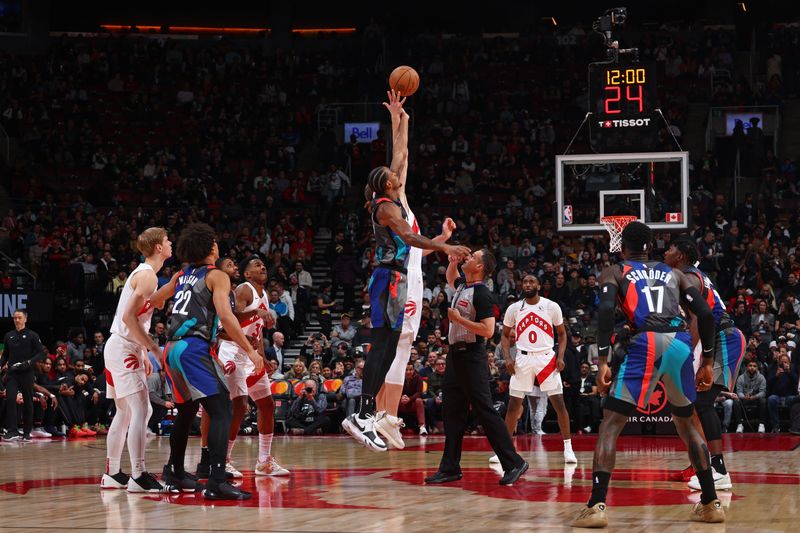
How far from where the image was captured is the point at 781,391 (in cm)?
1661

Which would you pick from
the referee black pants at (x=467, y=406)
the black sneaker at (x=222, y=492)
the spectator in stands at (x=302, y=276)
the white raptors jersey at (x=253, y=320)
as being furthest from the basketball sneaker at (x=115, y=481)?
the spectator in stands at (x=302, y=276)

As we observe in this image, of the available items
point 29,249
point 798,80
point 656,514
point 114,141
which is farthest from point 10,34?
point 656,514

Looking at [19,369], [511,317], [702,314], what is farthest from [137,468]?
[19,369]

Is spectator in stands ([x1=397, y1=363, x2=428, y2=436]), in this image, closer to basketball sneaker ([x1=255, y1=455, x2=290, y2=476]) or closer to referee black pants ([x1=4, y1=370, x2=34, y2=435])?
referee black pants ([x1=4, y1=370, x2=34, y2=435])

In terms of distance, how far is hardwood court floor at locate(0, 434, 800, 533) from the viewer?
6.70 metres

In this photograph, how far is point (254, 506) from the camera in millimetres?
7504

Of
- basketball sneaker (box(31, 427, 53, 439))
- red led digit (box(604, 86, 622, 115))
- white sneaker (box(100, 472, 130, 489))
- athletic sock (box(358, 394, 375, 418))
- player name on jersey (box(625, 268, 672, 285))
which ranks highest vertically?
red led digit (box(604, 86, 622, 115))

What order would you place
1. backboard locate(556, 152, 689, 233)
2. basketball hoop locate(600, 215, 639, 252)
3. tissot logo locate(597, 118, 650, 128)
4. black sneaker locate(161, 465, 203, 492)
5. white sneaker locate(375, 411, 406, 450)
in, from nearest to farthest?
black sneaker locate(161, 465, 203, 492)
white sneaker locate(375, 411, 406, 450)
tissot logo locate(597, 118, 650, 128)
backboard locate(556, 152, 689, 233)
basketball hoop locate(600, 215, 639, 252)

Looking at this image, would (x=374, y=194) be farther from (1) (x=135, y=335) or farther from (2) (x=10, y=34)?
(2) (x=10, y=34)

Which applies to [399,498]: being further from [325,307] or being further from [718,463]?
[325,307]

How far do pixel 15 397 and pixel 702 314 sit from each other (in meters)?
12.2

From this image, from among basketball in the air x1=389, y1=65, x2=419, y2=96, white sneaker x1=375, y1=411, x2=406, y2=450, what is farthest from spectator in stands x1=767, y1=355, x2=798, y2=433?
basketball in the air x1=389, y1=65, x2=419, y2=96

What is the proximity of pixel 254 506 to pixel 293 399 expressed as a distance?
1038 centimetres

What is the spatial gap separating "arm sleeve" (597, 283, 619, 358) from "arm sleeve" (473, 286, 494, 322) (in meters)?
2.05
